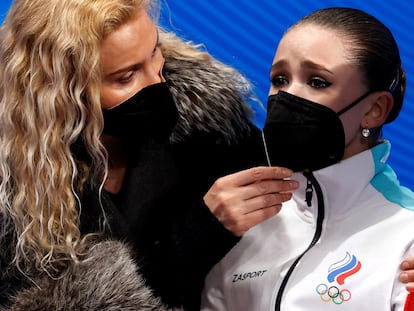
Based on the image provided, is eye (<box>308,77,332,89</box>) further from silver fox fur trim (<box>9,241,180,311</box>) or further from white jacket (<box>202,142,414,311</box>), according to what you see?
silver fox fur trim (<box>9,241,180,311</box>)

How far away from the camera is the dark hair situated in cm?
138

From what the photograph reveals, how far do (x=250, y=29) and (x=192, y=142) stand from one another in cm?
60

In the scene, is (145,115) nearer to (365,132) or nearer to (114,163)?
(114,163)

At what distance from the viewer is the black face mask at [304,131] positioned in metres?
1.38

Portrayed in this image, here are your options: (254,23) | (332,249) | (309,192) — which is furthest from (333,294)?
(254,23)

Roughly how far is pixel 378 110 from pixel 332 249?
0.85 ft

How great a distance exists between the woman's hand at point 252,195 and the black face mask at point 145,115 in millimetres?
223

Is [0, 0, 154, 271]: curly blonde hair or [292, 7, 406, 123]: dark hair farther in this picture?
[0, 0, 154, 271]: curly blonde hair

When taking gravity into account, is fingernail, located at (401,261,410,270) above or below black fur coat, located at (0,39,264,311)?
above

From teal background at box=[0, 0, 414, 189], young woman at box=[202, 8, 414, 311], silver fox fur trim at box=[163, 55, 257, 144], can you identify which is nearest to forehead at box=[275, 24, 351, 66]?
young woman at box=[202, 8, 414, 311]

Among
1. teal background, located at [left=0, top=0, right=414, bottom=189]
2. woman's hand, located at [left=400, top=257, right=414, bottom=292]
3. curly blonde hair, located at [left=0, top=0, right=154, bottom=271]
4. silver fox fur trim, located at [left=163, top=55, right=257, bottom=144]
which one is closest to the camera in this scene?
woman's hand, located at [left=400, top=257, right=414, bottom=292]

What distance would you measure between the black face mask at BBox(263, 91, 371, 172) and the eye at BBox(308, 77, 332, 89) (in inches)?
1.3

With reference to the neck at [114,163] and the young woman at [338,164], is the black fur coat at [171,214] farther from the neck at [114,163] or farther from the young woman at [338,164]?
the young woman at [338,164]

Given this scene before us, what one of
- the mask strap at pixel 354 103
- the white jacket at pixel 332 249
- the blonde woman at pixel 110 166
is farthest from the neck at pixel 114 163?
the mask strap at pixel 354 103
